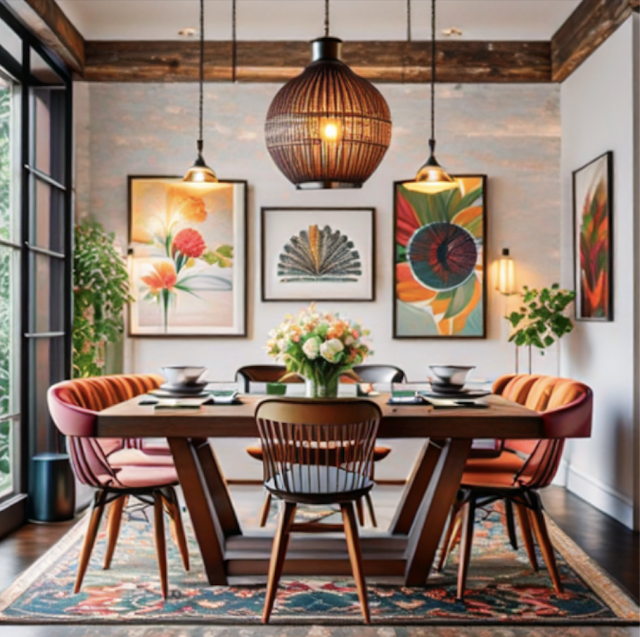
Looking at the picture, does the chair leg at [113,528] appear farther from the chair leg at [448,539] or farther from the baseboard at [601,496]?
the baseboard at [601,496]

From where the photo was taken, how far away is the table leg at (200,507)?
150 inches

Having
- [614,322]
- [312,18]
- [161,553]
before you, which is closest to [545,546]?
[161,553]

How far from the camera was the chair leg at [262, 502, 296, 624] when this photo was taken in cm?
348

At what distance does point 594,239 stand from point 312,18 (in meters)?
2.46

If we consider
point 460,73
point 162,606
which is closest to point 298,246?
point 460,73

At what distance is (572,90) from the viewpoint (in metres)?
6.25

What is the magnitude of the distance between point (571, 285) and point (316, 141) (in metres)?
3.33

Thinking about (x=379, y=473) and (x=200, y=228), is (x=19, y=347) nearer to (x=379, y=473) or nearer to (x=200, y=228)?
(x=200, y=228)

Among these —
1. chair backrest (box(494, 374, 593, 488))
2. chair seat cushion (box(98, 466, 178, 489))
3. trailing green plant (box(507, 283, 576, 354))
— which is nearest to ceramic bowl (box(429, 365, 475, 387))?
chair backrest (box(494, 374, 593, 488))

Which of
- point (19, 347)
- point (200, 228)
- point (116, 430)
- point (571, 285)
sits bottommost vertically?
point (116, 430)

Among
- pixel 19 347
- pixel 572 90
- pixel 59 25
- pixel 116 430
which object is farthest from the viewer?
pixel 572 90

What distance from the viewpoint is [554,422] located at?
12.0 feet

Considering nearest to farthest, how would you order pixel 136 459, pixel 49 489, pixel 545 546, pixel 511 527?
1. pixel 545 546
2. pixel 136 459
3. pixel 511 527
4. pixel 49 489

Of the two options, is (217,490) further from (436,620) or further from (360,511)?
(436,620)
